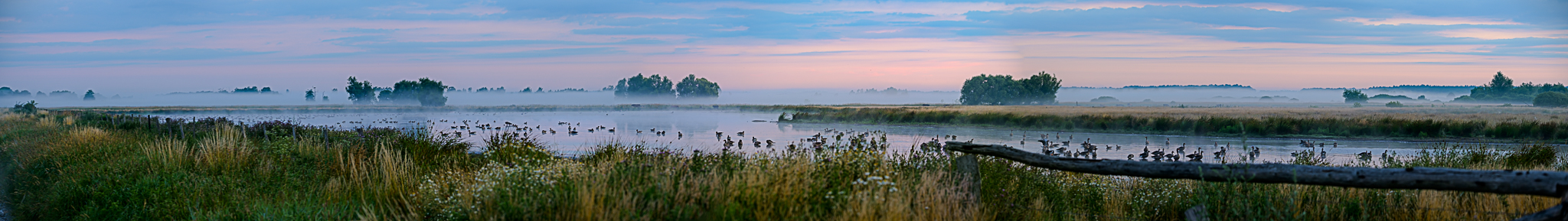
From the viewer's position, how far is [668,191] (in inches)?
199

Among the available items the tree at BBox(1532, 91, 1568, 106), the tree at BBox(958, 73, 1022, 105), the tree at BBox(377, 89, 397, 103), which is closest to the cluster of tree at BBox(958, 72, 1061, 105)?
the tree at BBox(958, 73, 1022, 105)

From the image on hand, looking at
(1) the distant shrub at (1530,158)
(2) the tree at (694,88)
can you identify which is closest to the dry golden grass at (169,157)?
(1) the distant shrub at (1530,158)

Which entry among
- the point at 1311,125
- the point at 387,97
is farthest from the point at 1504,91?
the point at 387,97

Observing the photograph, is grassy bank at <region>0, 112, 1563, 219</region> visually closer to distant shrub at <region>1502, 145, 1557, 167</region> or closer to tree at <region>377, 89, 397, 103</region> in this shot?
distant shrub at <region>1502, 145, 1557, 167</region>

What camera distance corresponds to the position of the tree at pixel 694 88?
141m

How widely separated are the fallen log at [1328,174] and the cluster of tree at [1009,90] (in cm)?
10042

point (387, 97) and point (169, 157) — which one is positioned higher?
point (387, 97)

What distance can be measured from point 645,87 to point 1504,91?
122 m

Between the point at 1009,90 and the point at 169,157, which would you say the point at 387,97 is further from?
the point at 169,157

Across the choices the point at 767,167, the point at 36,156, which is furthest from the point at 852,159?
the point at 36,156

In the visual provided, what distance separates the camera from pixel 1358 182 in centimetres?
472

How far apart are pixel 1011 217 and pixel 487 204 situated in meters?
3.80

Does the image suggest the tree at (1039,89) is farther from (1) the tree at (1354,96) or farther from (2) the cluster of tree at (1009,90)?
(1) the tree at (1354,96)

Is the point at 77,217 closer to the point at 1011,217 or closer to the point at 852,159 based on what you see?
the point at 852,159
